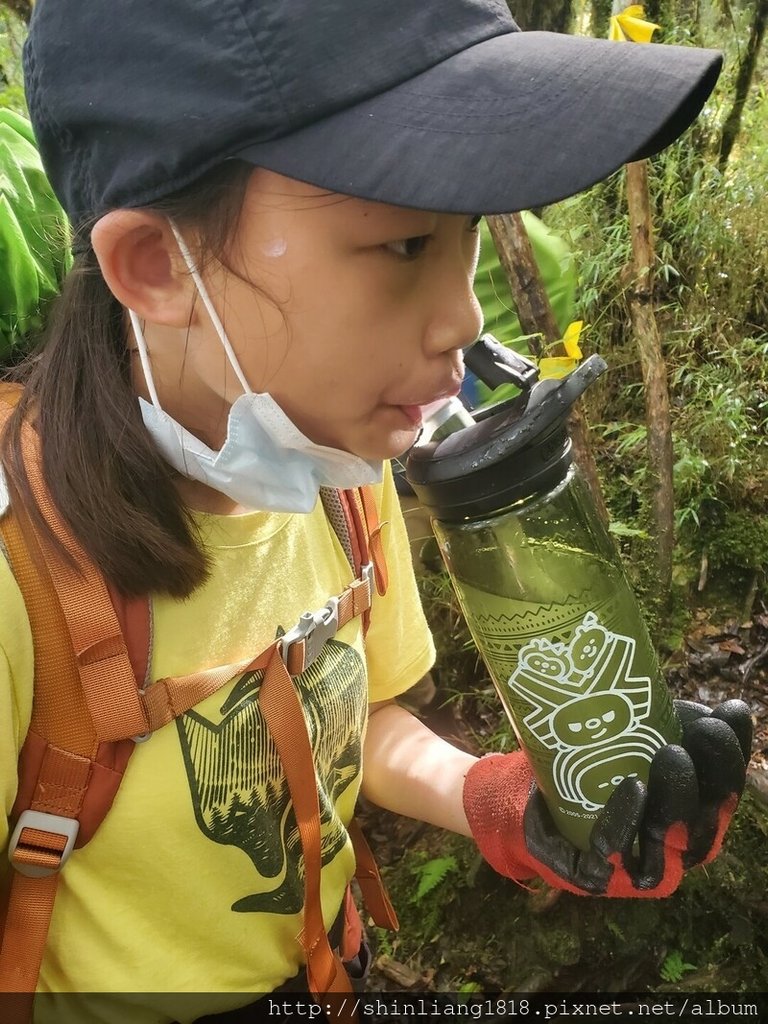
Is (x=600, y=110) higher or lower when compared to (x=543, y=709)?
higher

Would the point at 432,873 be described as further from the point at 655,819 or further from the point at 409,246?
the point at 409,246

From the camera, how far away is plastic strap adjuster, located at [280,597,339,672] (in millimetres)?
1064

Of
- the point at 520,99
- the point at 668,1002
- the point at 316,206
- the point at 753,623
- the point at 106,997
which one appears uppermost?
the point at 520,99

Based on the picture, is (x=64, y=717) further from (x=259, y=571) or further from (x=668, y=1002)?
A: (x=668, y=1002)

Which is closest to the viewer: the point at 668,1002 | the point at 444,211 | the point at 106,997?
the point at 444,211

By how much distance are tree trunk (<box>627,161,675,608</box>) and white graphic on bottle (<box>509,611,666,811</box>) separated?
1.43 meters

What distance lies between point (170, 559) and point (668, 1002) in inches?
70.5

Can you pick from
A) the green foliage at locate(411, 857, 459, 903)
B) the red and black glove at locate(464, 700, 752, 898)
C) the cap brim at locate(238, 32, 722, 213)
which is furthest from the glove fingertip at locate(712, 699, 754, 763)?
the green foliage at locate(411, 857, 459, 903)

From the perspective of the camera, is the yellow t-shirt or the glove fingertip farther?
the glove fingertip

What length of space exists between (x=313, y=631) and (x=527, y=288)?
126cm

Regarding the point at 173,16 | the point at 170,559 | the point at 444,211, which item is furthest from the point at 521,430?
the point at 173,16

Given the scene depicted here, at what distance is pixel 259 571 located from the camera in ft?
3.69

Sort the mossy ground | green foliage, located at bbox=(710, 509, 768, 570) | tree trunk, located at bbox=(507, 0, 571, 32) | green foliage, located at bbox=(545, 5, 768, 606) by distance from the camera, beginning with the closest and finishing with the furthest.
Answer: the mossy ground → green foliage, located at bbox=(710, 509, 768, 570) → green foliage, located at bbox=(545, 5, 768, 606) → tree trunk, located at bbox=(507, 0, 571, 32)

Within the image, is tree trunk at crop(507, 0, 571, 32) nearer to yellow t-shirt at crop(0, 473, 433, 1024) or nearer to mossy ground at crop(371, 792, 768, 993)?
yellow t-shirt at crop(0, 473, 433, 1024)
